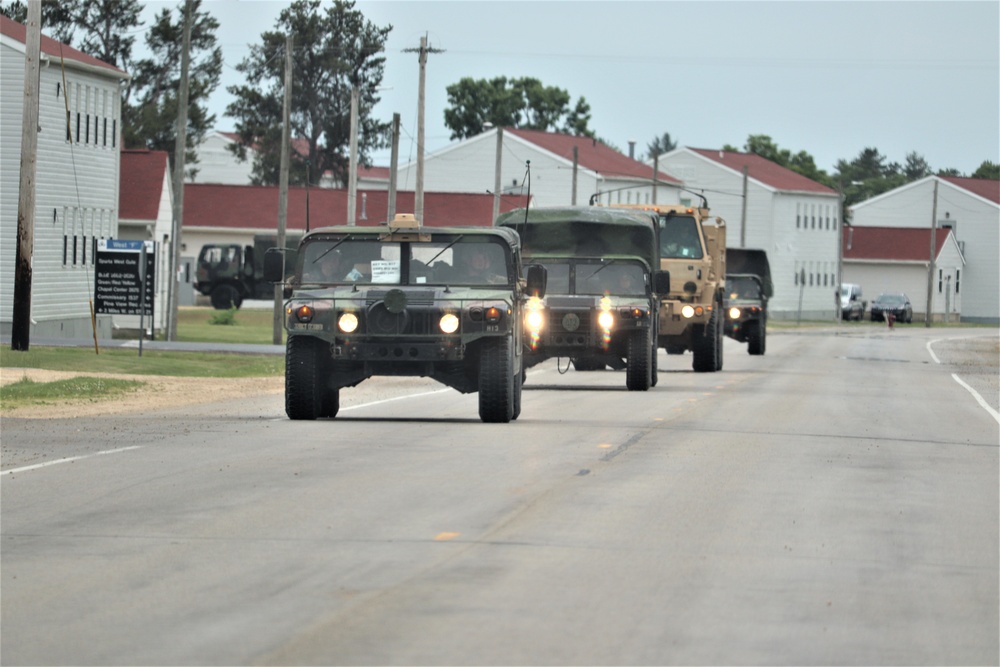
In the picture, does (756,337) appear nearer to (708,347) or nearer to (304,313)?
(708,347)

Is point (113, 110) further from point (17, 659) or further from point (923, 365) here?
point (17, 659)

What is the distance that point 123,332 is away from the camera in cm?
4978

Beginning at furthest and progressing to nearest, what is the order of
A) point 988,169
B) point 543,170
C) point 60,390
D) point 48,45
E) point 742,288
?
1. point 988,169
2. point 543,170
3. point 48,45
4. point 742,288
5. point 60,390

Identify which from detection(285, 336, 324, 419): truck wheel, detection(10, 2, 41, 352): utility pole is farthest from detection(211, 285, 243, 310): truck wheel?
detection(285, 336, 324, 419): truck wheel

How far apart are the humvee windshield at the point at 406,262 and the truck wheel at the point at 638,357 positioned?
6996 millimetres

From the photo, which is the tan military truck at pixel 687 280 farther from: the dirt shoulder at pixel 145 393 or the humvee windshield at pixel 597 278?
the dirt shoulder at pixel 145 393

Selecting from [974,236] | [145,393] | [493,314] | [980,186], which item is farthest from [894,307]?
[493,314]

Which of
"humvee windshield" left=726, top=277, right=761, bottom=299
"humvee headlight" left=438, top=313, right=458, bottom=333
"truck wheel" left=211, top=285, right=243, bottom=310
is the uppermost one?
"humvee windshield" left=726, top=277, right=761, bottom=299

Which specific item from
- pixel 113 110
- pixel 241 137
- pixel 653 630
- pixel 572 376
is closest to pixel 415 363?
pixel 653 630

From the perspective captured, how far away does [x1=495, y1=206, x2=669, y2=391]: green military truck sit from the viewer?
80.5ft

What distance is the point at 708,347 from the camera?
3238cm

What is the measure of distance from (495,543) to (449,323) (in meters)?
7.66

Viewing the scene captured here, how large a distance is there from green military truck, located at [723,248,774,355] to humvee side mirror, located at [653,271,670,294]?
54.8ft

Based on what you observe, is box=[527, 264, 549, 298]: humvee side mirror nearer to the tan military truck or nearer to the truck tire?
the tan military truck
